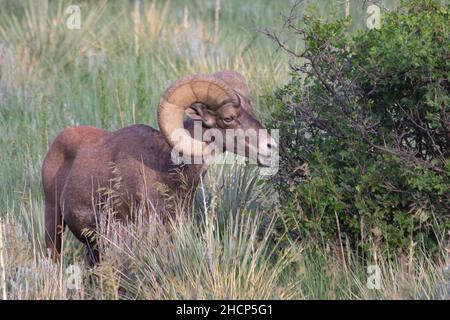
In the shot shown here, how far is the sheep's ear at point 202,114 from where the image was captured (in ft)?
26.6

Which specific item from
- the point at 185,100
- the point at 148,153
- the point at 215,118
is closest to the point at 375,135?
the point at 215,118

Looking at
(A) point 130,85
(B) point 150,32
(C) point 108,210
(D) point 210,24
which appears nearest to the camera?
(C) point 108,210

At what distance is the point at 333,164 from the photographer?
8070 mm

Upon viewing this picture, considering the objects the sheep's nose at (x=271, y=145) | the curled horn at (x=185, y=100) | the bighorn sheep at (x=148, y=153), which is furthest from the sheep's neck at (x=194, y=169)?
the sheep's nose at (x=271, y=145)

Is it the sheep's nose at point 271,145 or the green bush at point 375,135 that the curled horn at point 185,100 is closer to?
the sheep's nose at point 271,145

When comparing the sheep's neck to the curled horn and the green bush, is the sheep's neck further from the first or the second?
the green bush

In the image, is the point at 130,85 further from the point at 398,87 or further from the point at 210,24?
the point at 398,87

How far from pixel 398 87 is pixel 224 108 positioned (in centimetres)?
138

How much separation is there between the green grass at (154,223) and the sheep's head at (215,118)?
12.3 inches

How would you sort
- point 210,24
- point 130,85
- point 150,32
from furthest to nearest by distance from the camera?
point 210,24
point 150,32
point 130,85

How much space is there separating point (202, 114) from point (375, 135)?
140 cm

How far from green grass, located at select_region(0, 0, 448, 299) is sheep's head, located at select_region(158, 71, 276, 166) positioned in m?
0.31
